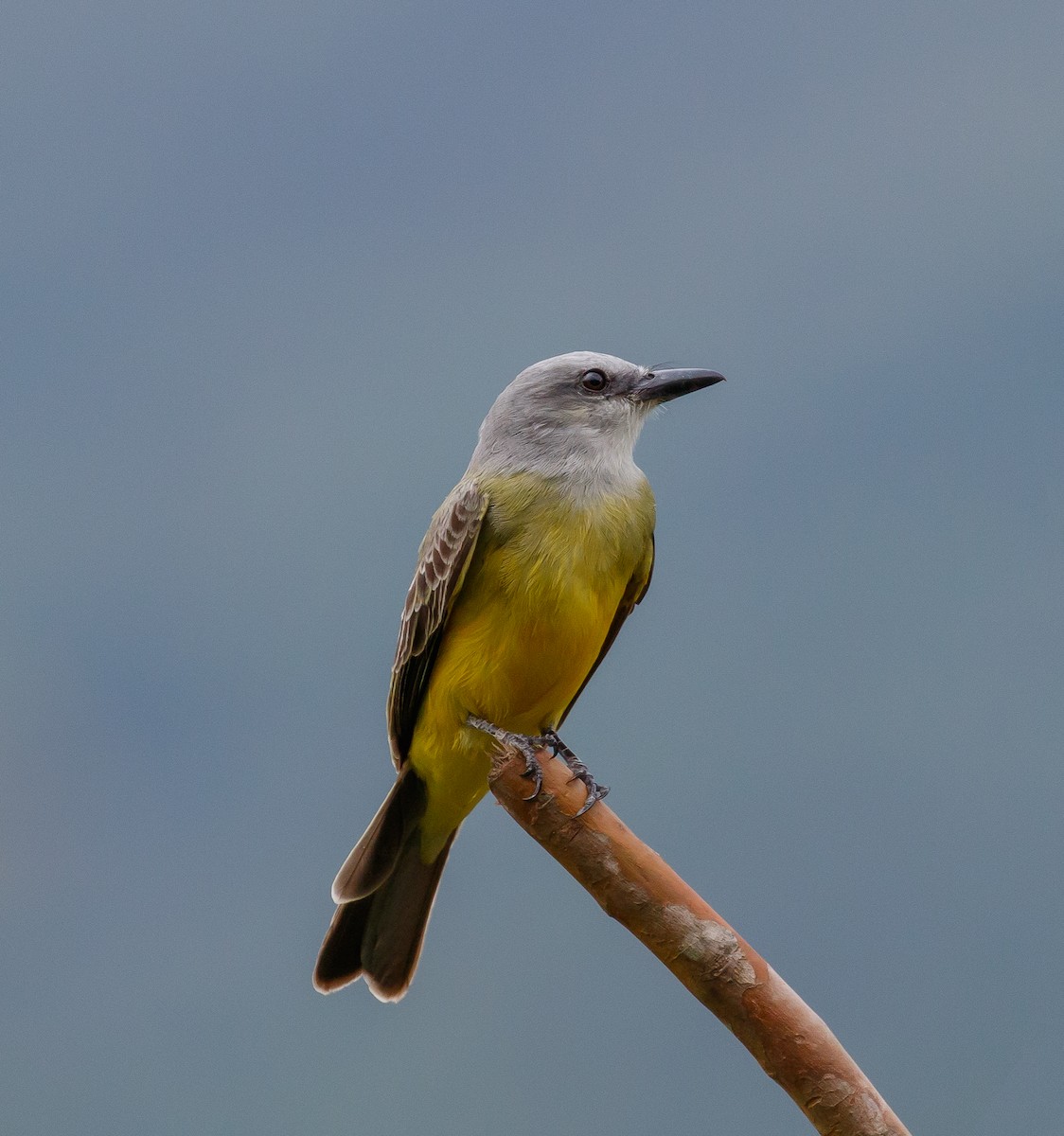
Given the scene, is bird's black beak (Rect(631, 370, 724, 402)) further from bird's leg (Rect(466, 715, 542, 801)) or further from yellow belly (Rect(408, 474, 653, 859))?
bird's leg (Rect(466, 715, 542, 801))

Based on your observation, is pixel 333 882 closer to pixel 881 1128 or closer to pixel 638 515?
pixel 638 515

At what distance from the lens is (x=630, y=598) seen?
12.4 feet

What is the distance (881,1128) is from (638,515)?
1.67 metres

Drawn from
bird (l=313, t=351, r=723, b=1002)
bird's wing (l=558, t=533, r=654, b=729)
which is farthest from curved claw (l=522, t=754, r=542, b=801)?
bird's wing (l=558, t=533, r=654, b=729)

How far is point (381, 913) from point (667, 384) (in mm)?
1709

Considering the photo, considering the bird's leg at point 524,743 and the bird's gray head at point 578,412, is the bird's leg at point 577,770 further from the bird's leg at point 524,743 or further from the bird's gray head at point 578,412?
the bird's gray head at point 578,412

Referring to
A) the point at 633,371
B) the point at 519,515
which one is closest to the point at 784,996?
the point at 519,515

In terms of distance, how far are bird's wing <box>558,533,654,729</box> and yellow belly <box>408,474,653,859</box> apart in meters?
0.04

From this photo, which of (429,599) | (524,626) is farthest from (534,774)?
(429,599)

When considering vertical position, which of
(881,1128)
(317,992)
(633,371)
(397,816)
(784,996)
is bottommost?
(881,1128)

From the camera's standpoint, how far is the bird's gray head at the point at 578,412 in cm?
360

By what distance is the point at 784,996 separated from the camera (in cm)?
256

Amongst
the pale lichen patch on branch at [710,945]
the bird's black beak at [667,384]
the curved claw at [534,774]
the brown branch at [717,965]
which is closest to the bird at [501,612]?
the bird's black beak at [667,384]

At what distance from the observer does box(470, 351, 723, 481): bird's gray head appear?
3.60m
